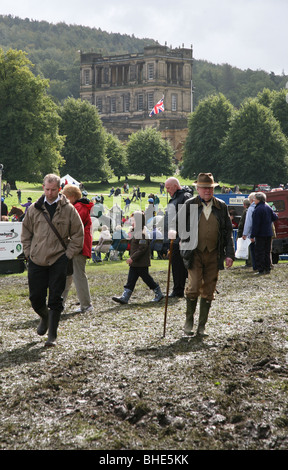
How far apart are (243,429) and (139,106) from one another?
159869mm

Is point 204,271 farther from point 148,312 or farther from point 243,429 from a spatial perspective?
point 243,429

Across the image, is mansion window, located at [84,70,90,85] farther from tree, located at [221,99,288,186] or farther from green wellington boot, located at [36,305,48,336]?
green wellington boot, located at [36,305,48,336]

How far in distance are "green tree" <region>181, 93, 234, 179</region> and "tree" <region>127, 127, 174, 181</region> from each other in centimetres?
640

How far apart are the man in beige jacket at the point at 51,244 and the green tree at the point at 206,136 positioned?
284ft

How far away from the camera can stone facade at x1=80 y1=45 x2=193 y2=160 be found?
6314 inches

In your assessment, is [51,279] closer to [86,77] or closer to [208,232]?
[208,232]

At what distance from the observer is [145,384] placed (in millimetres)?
6977

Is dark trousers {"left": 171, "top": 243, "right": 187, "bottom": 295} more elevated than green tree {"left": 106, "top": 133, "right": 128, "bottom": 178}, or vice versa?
green tree {"left": 106, "top": 133, "right": 128, "bottom": 178}

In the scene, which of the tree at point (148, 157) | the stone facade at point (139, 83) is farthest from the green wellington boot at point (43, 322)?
the stone facade at point (139, 83)

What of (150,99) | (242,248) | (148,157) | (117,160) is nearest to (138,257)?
(242,248)

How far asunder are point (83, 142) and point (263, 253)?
80.4 metres

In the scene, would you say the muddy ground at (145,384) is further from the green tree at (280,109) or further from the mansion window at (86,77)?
the mansion window at (86,77)

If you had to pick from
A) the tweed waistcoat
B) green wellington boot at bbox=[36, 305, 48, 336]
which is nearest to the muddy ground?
green wellington boot at bbox=[36, 305, 48, 336]

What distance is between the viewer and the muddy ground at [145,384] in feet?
18.7
